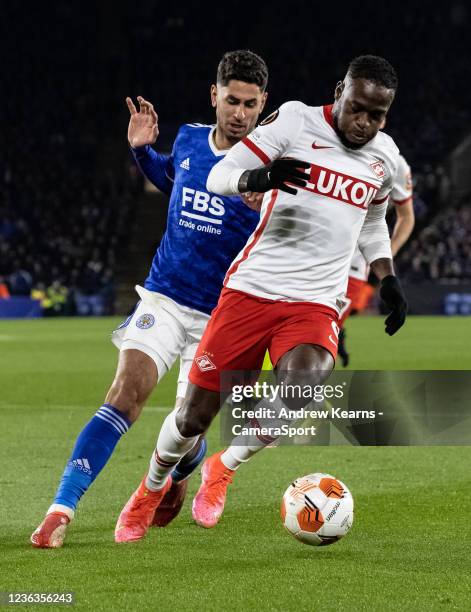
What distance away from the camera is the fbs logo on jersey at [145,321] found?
5285 millimetres

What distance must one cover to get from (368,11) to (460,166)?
25.5ft

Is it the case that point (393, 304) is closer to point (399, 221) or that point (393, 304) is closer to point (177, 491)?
point (177, 491)

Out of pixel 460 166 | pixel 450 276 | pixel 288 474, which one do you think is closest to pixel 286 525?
pixel 288 474

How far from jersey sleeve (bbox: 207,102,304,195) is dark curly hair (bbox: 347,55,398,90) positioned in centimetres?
30

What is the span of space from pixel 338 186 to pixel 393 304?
24.0 inches

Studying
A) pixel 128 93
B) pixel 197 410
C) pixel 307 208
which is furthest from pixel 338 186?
pixel 128 93

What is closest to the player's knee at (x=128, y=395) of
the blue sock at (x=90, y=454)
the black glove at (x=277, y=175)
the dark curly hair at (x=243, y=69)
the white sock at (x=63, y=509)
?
the blue sock at (x=90, y=454)

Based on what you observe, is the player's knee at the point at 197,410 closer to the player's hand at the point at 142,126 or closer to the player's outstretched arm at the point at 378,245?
the player's outstretched arm at the point at 378,245

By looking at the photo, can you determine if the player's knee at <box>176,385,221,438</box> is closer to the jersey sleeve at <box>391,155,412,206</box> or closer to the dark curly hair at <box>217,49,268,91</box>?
the dark curly hair at <box>217,49,268,91</box>

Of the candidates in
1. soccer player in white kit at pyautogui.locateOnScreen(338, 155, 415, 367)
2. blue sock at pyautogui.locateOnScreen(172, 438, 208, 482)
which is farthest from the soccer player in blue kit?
soccer player in white kit at pyautogui.locateOnScreen(338, 155, 415, 367)

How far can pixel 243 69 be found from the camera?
5508 millimetres

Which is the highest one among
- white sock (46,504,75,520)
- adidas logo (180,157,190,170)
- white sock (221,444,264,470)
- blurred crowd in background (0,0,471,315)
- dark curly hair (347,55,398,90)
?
dark curly hair (347,55,398,90)

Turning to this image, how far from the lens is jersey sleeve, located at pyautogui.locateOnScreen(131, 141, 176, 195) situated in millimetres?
→ 5738

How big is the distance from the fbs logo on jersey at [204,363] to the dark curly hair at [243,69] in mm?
1421
